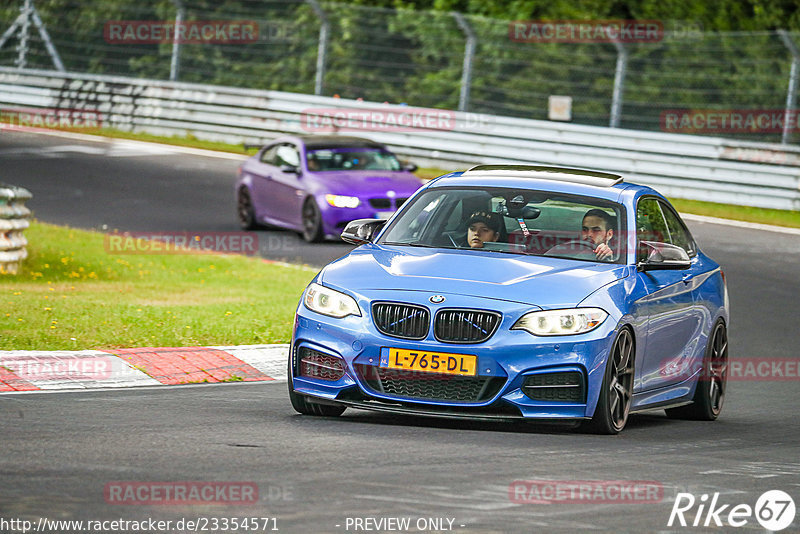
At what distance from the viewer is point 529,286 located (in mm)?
9094

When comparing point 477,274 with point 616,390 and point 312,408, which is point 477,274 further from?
point 312,408

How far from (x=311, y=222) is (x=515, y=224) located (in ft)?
36.9

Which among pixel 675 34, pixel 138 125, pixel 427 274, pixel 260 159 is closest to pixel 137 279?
pixel 260 159

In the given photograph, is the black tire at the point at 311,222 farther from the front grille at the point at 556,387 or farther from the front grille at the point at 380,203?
the front grille at the point at 556,387

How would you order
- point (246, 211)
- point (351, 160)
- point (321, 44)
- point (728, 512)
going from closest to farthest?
point (728, 512) < point (351, 160) < point (246, 211) < point (321, 44)

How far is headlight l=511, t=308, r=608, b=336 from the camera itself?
8.89 metres

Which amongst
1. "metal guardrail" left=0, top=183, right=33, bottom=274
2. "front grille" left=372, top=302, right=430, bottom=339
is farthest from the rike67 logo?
"metal guardrail" left=0, top=183, right=33, bottom=274

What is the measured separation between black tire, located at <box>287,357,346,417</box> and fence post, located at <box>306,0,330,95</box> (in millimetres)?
21202

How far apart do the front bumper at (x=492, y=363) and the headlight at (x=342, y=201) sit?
11759 millimetres

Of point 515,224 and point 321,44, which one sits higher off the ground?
point 515,224

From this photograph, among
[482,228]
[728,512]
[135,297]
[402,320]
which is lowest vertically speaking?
[135,297]

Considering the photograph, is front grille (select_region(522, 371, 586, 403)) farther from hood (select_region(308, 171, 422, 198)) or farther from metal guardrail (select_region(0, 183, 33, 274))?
hood (select_region(308, 171, 422, 198))

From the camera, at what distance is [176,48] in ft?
106

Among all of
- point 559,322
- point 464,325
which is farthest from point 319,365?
point 559,322
